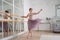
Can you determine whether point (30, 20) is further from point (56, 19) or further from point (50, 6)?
point (50, 6)

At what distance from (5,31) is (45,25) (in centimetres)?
578

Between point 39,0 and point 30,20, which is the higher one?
point 39,0

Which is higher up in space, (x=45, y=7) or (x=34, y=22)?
(x=45, y=7)

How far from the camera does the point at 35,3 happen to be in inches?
417

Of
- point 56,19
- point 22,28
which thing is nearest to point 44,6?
point 56,19

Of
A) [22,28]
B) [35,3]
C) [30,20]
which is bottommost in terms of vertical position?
[22,28]

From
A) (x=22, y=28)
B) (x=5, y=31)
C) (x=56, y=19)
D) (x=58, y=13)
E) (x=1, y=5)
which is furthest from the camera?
(x=58, y=13)

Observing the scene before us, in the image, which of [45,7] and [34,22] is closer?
[34,22]

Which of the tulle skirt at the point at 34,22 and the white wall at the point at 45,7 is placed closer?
the tulle skirt at the point at 34,22

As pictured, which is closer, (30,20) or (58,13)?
(30,20)

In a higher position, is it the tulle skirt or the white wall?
the white wall

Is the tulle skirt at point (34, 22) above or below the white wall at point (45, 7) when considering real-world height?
below

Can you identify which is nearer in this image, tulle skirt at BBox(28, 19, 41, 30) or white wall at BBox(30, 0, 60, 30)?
tulle skirt at BBox(28, 19, 41, 30)

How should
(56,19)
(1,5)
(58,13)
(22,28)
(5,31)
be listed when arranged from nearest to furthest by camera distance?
(1,5) < (5,31) < (22,28) < (56,19) < (58,13)
